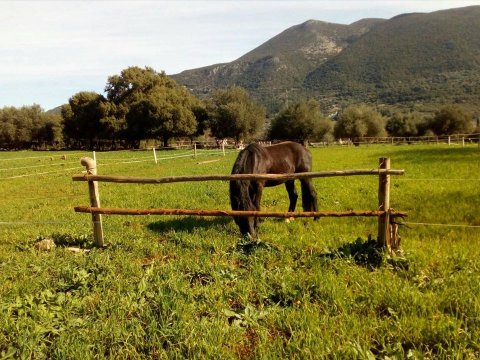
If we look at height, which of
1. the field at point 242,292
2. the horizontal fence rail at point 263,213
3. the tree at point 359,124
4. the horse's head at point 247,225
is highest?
the tree at point 359,124

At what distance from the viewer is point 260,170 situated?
26.1 feet

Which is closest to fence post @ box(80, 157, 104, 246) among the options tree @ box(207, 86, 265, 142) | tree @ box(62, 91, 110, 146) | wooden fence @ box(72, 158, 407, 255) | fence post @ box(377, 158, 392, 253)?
wooden fence @ box(72, 158, 407, 255)

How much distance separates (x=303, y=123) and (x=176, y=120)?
26.9 m

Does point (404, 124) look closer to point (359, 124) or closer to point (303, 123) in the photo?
point (359, 124)

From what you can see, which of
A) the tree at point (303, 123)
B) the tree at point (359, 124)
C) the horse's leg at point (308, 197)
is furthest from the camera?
the tree at point (303, 123)

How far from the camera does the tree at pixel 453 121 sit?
74.7 m

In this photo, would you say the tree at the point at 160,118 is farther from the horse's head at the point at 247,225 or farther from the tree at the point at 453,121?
the horse's head at the point at 247,225

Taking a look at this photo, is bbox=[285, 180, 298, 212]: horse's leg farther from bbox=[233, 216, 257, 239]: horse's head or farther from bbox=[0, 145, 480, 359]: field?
bbox=[233, 216, 257, 239]: horse's head

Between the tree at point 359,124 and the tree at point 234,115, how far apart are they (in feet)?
60.2

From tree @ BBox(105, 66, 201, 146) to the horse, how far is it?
5285 centimetres

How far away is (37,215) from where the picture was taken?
34.2 ft

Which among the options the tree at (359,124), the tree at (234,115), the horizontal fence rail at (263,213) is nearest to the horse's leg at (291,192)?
the horizontal fence rail at (263,213)

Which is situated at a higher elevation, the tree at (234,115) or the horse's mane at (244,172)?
the tree at (234,115)

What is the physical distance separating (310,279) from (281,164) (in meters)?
4.52
